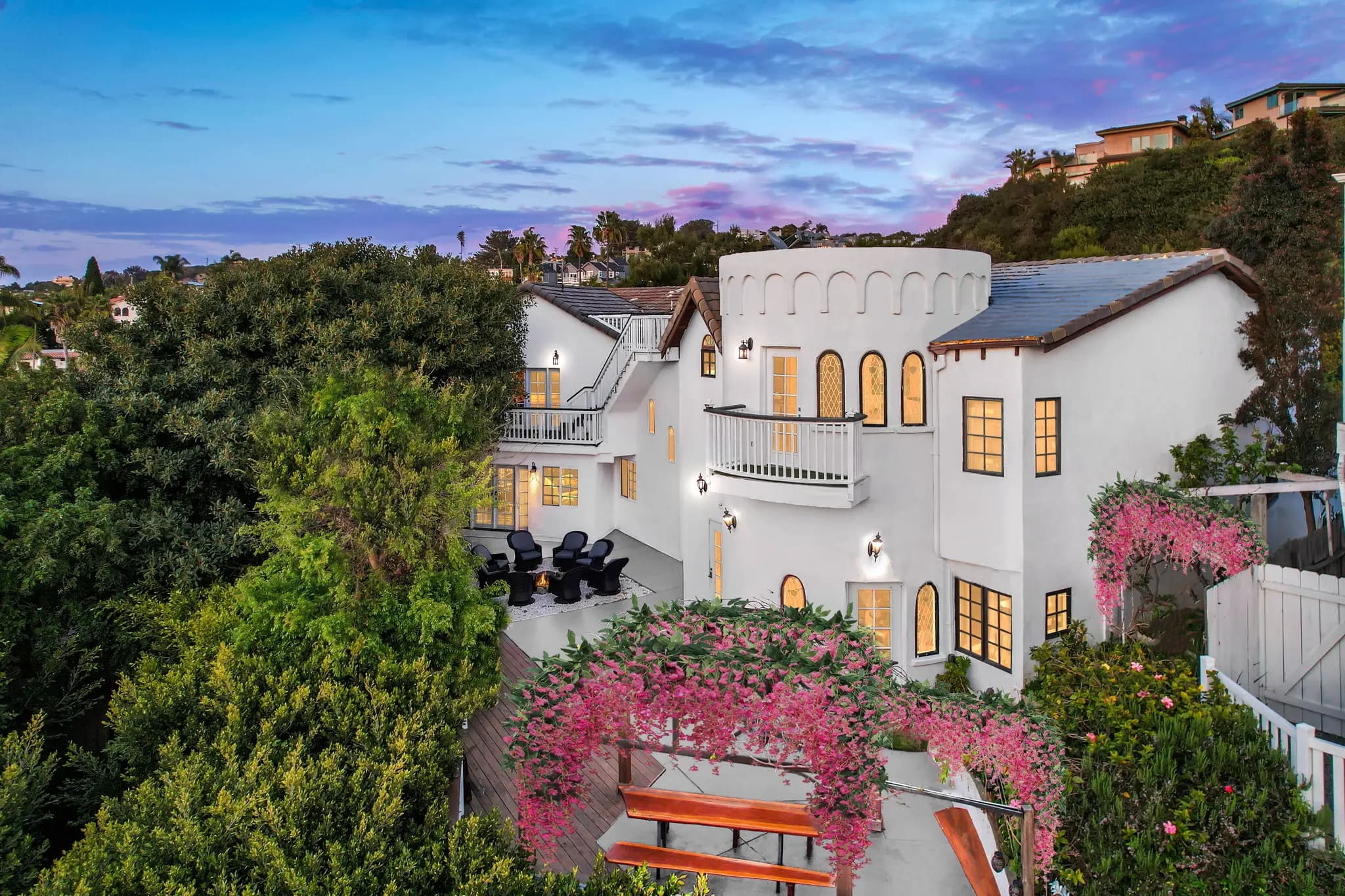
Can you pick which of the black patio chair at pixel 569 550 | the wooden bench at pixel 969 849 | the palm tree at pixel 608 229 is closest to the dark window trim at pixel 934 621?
the wooden bench at pixel 969 849

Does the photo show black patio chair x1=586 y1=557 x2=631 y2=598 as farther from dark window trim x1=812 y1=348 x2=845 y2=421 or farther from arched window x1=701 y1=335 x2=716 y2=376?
dark window trim x1=812 y1=348 x2=845 y2=421

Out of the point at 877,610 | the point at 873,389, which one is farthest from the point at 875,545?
the point at 873,389

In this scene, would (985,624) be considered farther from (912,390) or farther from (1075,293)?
(1075,293)

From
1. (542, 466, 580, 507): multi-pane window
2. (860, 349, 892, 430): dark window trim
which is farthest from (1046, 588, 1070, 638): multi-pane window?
(542, 466, 580, 507): multi-pane window

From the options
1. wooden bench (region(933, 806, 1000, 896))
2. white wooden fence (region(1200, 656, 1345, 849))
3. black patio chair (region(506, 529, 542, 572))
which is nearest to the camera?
white wooden fence (region(1200, 656, 1345, 849))

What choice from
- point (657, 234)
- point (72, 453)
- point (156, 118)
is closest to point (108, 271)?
point (657, 234)
